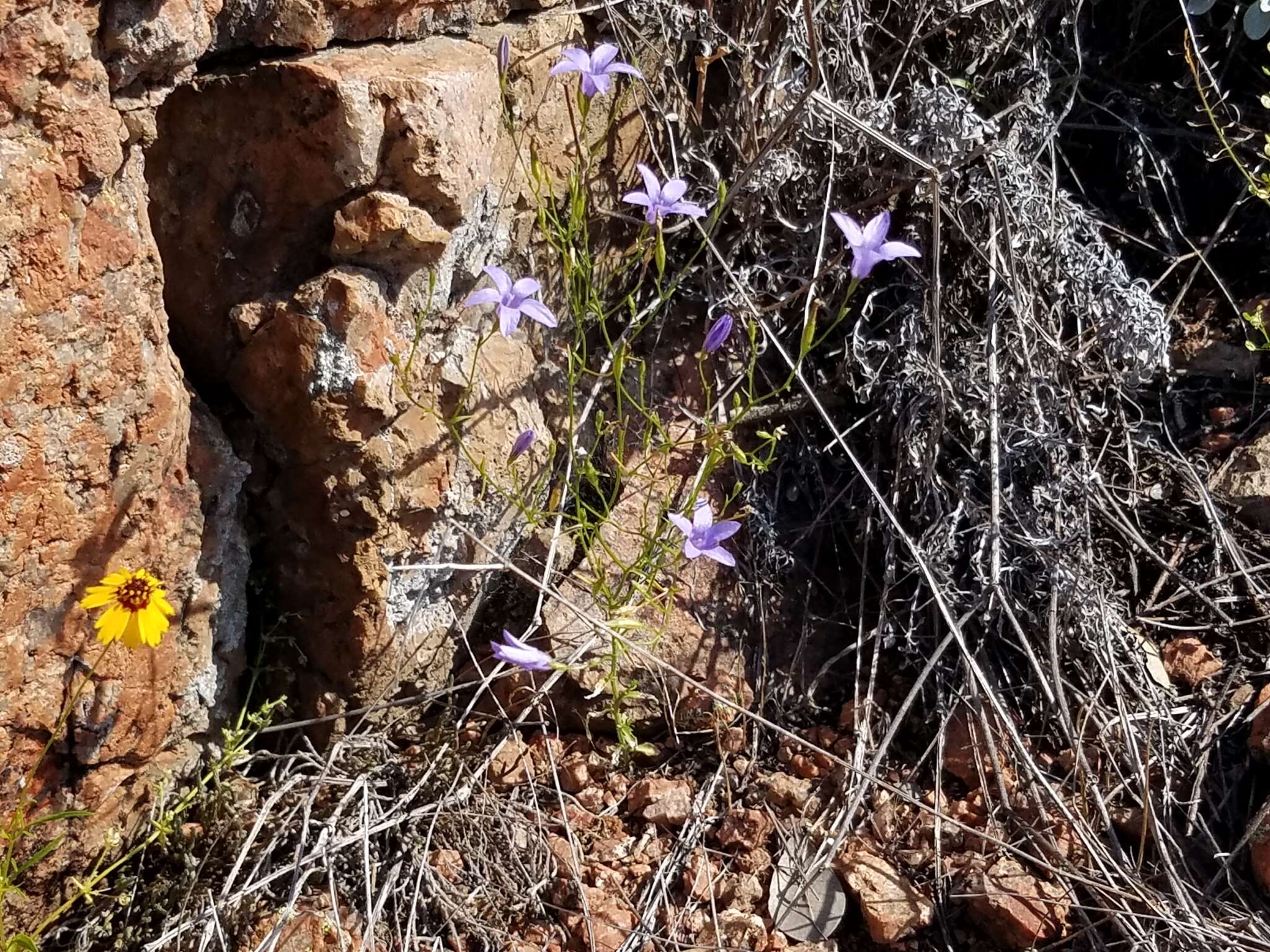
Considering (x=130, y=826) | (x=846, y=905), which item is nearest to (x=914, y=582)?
(x=846, y=905)

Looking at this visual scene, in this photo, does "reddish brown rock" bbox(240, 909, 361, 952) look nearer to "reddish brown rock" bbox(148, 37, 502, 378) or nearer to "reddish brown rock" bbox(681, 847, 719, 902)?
"reddish brown rock" bbox(681, 847, 719, 902)

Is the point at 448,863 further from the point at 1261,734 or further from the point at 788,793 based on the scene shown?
the point at 1261,734

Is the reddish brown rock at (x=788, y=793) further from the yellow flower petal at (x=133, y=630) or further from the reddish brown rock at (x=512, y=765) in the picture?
the yellow flower petal at (x=133, y=630)

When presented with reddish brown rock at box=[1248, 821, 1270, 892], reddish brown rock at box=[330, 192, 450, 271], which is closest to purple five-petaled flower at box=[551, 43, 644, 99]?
reddish brown rock at box=[330, 192, 450, 271]

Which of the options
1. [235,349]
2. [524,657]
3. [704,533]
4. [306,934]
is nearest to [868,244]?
[704,533]

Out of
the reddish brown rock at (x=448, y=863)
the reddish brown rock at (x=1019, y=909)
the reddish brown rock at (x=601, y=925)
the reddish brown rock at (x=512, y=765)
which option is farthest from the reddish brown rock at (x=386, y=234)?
the reddish brown rock at (x=1019, y=909)

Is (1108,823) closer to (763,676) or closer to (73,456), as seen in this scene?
(763,676)

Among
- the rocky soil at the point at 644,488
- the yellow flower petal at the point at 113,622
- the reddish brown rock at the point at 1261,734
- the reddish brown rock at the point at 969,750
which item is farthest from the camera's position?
the reddish brown rock at the point at 969,750
